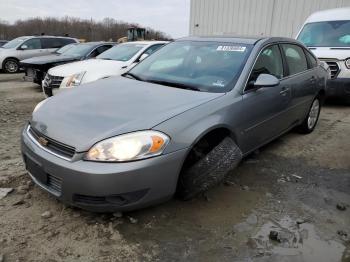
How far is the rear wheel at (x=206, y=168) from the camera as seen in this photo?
289 centimetres

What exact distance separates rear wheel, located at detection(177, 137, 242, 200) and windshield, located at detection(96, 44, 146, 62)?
15.8 ft

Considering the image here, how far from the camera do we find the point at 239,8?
15336 millimetres

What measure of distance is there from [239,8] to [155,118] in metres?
14.1

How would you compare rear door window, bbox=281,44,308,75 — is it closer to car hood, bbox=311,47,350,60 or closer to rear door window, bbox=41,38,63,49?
car hood, bbox=311,47,350,60

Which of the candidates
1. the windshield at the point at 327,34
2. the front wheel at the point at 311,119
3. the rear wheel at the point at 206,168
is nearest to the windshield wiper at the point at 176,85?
the rear wheel at the point at 206,168

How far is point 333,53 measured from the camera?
739 cm

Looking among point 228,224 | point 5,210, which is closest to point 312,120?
point 228,224

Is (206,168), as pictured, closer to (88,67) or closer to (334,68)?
(88,67)

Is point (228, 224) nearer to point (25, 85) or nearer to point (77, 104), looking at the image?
point (77, 104)

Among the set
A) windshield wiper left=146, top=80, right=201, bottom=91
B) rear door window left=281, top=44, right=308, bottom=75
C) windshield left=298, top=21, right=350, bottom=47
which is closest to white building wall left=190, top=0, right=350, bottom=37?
windshield left=298, top=21, right=350, bottom=47

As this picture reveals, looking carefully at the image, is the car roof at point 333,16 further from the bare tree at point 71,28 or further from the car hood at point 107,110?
the bare tree at point 71,28

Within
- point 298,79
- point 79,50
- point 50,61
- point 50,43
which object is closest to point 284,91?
point 298,79

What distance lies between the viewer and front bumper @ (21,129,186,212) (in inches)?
94.7

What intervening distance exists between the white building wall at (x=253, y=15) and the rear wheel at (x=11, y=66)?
833cm
